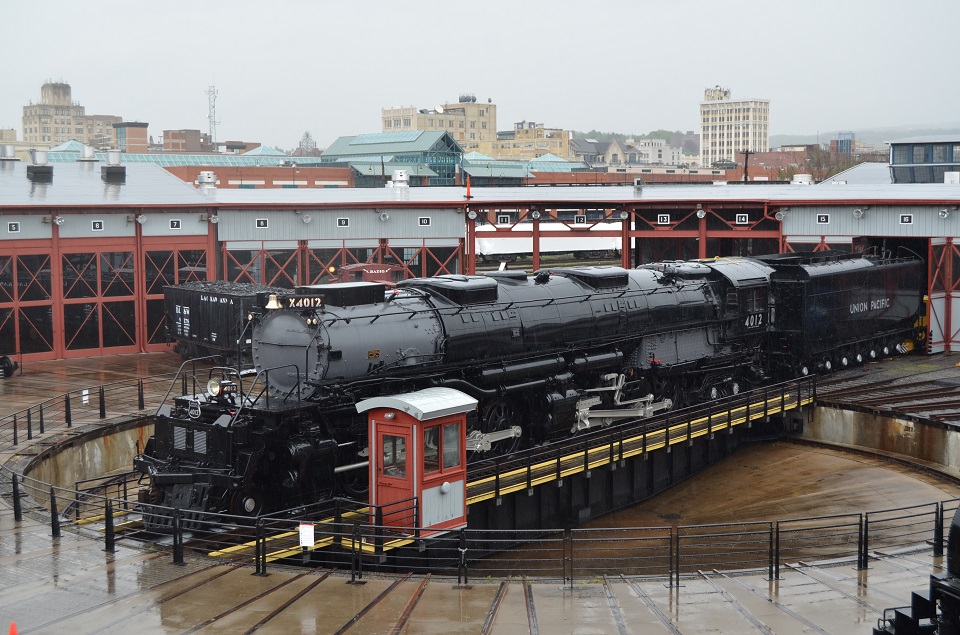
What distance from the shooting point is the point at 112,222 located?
40188 mm

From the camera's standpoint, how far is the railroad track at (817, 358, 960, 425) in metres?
31.1

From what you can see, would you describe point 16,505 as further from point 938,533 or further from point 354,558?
point 938,533

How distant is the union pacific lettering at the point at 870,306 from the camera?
36781mm

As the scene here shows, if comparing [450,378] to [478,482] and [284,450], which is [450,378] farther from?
[284,450]

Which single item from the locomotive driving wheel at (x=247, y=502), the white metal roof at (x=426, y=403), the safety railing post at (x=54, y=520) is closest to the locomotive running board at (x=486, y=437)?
the white metal roof at (x=426, y=403)

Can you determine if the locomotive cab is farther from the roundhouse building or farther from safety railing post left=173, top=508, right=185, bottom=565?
safety railing post left=173, top=508, right=185, bottom=565

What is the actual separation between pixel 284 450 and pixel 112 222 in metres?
24.9

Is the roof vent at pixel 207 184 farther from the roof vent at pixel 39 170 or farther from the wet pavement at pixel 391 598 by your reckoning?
the wet pavement at pixel 391 598

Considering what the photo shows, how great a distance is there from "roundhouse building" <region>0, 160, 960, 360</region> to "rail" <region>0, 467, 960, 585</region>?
1718 centimetres

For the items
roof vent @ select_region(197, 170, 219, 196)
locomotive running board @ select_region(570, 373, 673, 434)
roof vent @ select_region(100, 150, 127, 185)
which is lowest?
locomotive running board @ select_region(570, 373, 673, 434)

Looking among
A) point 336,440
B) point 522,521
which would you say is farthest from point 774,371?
point 336,440

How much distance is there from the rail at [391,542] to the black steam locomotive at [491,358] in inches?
28.0

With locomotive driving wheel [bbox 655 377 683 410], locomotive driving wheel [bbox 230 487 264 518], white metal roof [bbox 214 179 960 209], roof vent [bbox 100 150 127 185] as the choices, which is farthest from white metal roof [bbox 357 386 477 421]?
roof vent [bbox 100 150 127 185]

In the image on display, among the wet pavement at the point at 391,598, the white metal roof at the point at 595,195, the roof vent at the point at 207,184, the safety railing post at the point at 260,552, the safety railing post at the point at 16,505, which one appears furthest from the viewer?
the roof vent at the point at 207,184
